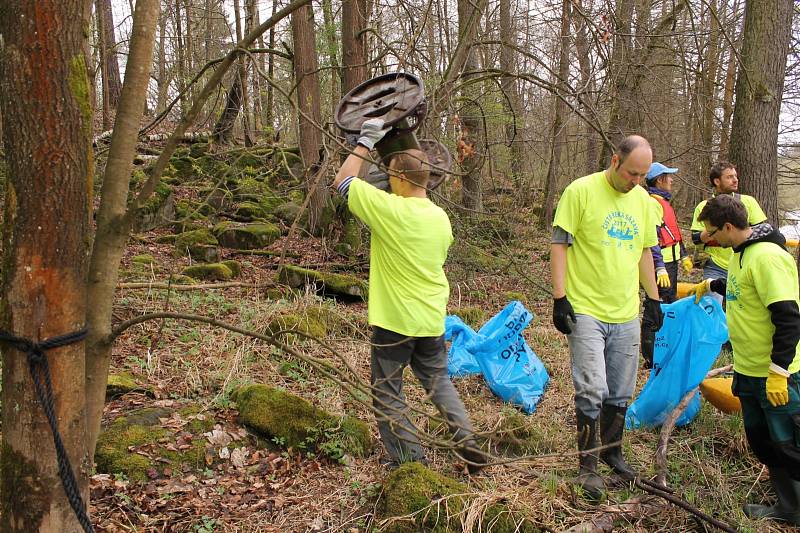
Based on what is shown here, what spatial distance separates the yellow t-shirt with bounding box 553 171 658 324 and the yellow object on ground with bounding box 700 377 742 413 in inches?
47.0

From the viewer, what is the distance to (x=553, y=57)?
279 inches

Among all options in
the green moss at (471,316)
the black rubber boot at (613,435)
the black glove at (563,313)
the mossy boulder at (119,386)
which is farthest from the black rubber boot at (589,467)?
the green moss at (471,316)

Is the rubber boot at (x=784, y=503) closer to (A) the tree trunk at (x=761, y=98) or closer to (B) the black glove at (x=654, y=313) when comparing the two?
(B) the black glove at (x=654, y=313)

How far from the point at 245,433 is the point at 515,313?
7.48 ft

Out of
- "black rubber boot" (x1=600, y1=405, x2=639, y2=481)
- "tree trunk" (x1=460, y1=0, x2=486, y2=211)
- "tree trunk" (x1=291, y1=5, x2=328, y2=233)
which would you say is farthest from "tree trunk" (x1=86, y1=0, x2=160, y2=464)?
"tree trunk" (x1=291, y1=5, x2=328, y2=233)

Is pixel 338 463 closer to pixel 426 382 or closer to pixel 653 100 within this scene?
pixel 426 382

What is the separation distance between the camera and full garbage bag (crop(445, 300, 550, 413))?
4613mm

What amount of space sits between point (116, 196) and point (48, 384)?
2.36 ft

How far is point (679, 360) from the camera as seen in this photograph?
4078 mm

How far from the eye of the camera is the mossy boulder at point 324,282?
6664 millimetres

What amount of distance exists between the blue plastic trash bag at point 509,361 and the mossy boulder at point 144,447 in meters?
2.16

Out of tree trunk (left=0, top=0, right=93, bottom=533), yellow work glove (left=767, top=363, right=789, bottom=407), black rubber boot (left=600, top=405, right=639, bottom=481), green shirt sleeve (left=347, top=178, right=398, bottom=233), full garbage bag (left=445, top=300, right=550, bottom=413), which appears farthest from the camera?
full garbage bag (left=445, top=300, right=550, bottom=413)

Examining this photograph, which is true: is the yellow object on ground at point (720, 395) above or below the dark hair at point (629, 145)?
below

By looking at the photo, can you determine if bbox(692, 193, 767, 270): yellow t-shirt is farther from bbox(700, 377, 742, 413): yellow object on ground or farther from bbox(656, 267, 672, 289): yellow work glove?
bbox(700, 377, 742, 413): yellow object on ground
